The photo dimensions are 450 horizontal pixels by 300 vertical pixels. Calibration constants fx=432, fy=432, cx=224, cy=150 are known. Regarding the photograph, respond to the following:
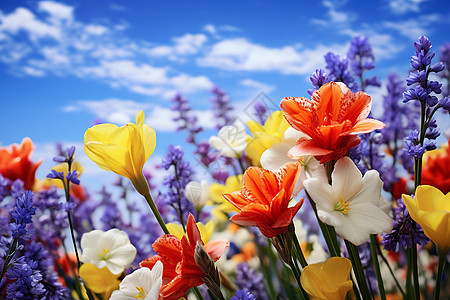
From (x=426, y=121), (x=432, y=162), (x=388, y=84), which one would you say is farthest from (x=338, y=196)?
(x=388, y=84)

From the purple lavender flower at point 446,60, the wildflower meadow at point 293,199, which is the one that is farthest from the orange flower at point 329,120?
the purple lavender flower at point 446,60

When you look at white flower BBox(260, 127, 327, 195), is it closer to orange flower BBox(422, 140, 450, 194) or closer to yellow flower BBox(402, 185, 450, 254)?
yellow flower BBox(402, 185, 450, 254)

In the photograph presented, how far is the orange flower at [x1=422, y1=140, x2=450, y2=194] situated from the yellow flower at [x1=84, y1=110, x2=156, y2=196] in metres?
0.40

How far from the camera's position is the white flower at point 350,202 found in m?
0.35

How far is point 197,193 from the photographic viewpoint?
25.0 inches

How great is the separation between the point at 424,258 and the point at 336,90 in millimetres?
1281

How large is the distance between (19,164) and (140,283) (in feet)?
1.36

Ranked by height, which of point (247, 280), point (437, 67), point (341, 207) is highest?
point (437, 67)

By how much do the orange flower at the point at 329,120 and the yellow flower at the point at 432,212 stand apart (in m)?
0.07

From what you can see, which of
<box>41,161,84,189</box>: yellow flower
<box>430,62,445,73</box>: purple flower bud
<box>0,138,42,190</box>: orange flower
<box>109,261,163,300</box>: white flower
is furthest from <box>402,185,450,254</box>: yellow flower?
<box>0,138,42,190</box>: orange flower

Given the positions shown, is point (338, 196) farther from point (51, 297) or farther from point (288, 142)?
point (51, 297)

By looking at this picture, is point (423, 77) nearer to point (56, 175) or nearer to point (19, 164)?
point (56, 175)

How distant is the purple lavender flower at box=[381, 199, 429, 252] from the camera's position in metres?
0.45

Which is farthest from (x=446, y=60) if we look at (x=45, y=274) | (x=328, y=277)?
(x=45, y=274)
